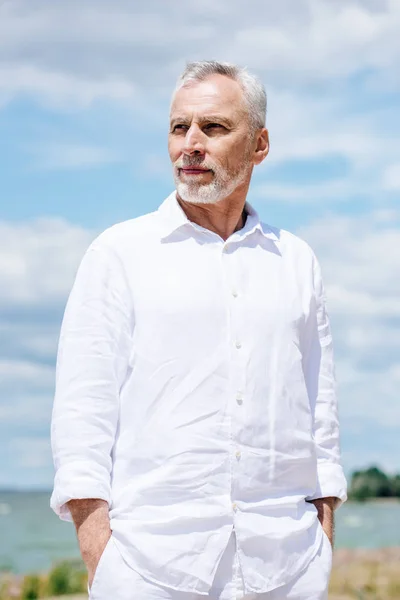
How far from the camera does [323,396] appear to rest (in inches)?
101

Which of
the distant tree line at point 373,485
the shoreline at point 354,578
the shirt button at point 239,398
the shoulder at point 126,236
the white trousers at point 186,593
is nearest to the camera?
the white trousers at point 186,593

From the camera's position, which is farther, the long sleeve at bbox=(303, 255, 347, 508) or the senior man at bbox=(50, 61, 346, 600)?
the long sleeve at bbox=(303, 255, 347, 508)

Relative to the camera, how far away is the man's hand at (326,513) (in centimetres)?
242

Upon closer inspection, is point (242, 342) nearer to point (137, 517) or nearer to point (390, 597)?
point (137, 517)

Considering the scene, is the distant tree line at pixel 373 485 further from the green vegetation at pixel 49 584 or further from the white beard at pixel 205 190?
the white beard at pixel 205 190

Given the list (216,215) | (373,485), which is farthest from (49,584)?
(216,215)

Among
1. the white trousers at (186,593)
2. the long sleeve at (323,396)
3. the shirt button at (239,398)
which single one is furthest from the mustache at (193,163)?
the white trousers at (186,593)

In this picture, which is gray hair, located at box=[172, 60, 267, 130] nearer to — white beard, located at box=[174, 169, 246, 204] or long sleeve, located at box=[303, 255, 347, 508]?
white beard, located at box=[174, 169, 246, 204]

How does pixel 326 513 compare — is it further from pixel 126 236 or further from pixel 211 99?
pixel 211 99

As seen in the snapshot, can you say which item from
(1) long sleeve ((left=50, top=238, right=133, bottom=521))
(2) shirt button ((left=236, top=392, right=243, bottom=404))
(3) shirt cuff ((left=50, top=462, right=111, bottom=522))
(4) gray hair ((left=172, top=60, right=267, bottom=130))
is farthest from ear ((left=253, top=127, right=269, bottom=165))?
(3) shirt cuff ((left=50, top=462, right=111, bottom=522))

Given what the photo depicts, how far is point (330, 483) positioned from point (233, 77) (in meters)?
0.95

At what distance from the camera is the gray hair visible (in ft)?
8.23

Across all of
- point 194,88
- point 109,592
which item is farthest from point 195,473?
point 194,88

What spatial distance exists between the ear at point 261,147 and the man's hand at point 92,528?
90cm
